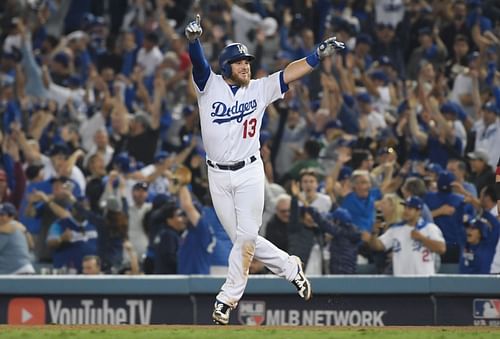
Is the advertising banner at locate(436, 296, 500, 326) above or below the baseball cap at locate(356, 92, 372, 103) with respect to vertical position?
below

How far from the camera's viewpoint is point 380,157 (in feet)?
46.3

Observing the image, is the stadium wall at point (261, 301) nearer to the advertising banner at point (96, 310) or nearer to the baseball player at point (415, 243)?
the advertising banner at point (96, 310)

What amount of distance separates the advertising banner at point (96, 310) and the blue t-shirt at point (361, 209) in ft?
5.96

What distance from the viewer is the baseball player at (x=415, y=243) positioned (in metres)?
12.0

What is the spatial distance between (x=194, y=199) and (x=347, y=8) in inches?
220

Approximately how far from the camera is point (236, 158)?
388 inches

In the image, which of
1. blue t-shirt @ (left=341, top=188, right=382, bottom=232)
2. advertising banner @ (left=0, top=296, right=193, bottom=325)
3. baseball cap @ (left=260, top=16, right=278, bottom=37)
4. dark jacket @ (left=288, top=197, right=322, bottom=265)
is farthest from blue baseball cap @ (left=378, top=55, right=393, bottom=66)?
advertising banner @ (left=0, top=296, right=193, bottom=325)

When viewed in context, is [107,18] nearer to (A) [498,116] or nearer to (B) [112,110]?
(B) [112,110]

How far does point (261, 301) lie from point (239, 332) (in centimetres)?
250

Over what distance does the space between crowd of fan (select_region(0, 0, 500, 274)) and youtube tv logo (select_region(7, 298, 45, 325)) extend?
79cm

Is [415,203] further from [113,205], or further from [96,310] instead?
[113,205]

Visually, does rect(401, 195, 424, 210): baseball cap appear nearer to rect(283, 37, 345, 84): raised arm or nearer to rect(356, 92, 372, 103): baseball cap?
rect(283, 37, 345, 84): raised arm

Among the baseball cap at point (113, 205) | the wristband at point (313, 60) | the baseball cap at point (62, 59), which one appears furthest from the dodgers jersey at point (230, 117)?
the baseball cap at point (62, 59)

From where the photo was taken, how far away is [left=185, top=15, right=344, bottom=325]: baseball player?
32.3 ft
